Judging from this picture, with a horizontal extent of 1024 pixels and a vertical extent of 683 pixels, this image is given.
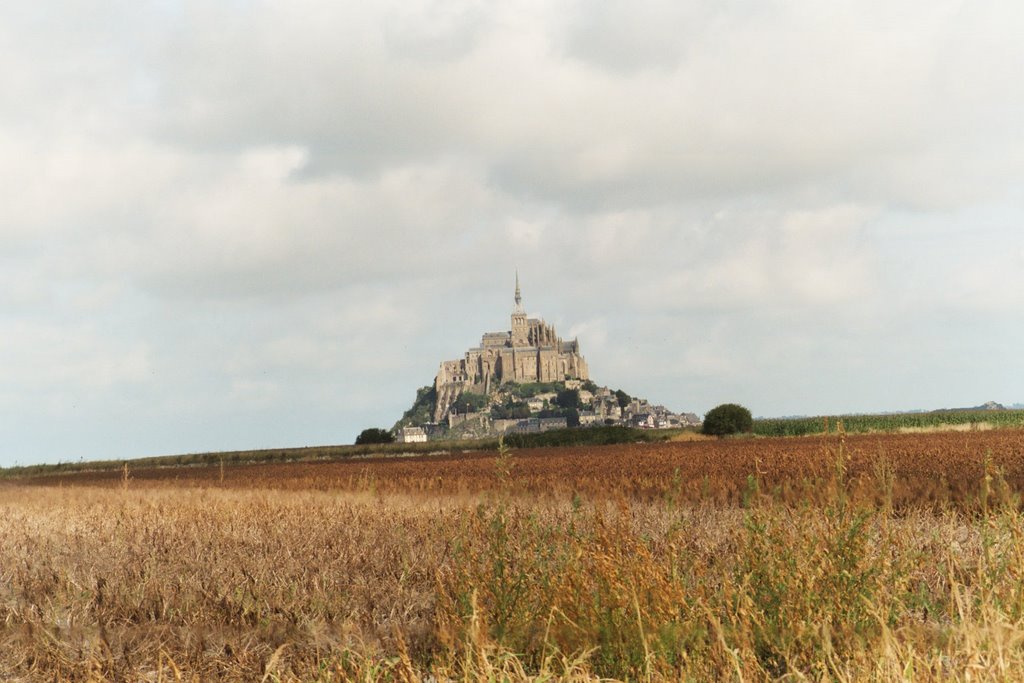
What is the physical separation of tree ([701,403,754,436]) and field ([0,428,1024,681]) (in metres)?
42.8

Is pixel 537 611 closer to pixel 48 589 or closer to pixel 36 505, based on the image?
pixel 48 589

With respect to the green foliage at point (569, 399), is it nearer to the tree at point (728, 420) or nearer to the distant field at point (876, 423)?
the distant field at point (876, 423)

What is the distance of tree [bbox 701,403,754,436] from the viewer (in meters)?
53.8

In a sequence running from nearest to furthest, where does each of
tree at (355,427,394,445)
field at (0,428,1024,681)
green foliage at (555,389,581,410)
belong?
field at (0,428,1024,681)
tree at (355,427,394,445)
green foliage at (555,389,581,410)

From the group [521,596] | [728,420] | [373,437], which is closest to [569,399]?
[373,437]

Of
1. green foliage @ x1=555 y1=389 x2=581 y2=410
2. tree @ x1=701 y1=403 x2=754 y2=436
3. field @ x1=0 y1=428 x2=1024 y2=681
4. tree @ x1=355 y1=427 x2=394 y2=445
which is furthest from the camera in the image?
green foliage @ x1=555 y1=389 x2=581 y2=410

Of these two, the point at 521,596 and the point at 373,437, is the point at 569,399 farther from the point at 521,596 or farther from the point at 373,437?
the point at 521,596

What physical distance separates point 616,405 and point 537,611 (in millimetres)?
196292

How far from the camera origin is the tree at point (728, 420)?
5384 centimetres

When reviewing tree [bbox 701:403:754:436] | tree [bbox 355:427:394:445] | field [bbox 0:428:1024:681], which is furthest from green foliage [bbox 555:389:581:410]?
field [bbox 0:428:1024:681]

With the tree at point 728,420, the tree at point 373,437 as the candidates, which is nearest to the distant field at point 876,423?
the tree at point 728,420

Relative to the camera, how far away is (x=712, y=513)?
1186 centimetres

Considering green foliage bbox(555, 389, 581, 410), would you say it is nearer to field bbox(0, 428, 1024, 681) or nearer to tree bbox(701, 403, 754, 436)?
tree bbox(701, 403, 754, 436)

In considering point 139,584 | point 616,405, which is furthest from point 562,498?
point 616,405
